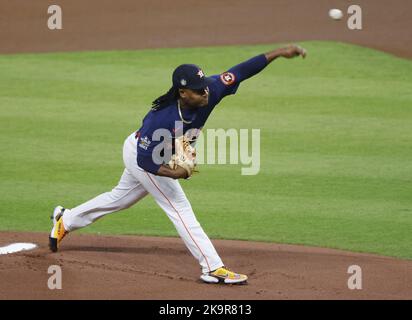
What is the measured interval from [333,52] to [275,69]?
44.5 inches

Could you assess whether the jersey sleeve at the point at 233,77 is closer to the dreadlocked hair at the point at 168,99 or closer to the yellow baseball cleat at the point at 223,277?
the dreadlocked hair at the point at 168,99

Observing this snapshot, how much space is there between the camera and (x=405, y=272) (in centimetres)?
678

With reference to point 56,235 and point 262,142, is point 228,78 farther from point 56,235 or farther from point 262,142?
point 262,142

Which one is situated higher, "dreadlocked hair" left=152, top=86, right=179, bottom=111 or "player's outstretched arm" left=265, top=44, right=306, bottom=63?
"player's outstretched arm" left=265, top=44, right=306, bottom=63

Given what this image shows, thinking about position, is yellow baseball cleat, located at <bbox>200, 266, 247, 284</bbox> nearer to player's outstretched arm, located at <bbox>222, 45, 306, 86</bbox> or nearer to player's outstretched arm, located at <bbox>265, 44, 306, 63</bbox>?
player's outstretched arm, located at <bbox>222, 45, 306, 86</bbox>

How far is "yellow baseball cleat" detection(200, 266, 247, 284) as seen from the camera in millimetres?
6395

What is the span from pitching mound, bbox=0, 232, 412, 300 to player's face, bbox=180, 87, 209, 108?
4.13 ft

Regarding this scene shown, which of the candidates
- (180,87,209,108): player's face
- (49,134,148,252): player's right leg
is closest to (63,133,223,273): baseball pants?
(49,134,148,252): player's right leg

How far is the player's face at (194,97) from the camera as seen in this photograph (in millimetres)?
6395

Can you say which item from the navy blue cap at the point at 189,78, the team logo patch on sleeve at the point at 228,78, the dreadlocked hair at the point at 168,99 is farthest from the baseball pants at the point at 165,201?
the team logo patch on sleeve at the point at 228,78

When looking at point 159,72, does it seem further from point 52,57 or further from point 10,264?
point 10,264

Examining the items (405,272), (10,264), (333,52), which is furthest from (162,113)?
(333,52)

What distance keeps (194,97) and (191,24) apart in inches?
357

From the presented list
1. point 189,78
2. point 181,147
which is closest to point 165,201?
point 181,147
